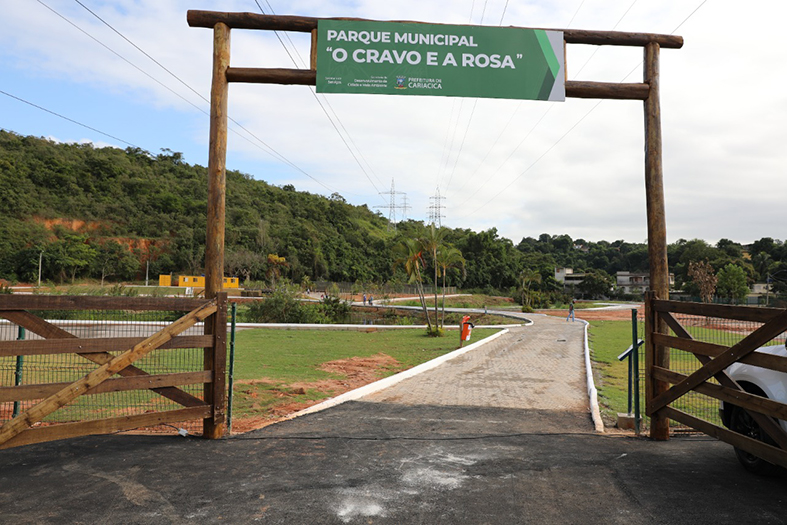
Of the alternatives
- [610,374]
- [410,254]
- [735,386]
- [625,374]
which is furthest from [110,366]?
[410,254]

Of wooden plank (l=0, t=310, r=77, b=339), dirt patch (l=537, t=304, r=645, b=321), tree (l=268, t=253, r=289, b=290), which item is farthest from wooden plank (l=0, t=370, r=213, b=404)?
tree (l=268, t=253, r=289, b=290)

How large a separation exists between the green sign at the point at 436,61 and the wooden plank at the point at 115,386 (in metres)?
4.39

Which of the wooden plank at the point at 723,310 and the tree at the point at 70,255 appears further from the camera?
the tree at the point at 70,255

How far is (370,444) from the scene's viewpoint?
6043 millimetres

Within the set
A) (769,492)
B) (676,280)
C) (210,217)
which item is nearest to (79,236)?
(210,217)

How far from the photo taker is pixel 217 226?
22.6ft

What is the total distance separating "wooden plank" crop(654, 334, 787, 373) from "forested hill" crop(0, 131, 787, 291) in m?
65.2

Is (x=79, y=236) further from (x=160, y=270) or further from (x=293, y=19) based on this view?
(x=293, y=19)

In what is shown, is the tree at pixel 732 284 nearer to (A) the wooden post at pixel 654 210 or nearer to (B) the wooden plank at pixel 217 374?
(A) the wooden post at pixel 654 210

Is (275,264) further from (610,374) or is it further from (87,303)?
(87,303)

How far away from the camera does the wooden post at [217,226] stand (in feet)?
20.6

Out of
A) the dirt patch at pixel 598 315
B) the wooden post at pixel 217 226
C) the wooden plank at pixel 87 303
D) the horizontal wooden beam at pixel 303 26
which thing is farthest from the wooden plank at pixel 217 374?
the dirt patch at pixel 598 315

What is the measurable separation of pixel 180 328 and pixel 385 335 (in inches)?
680

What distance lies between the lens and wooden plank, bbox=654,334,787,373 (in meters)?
4.50
